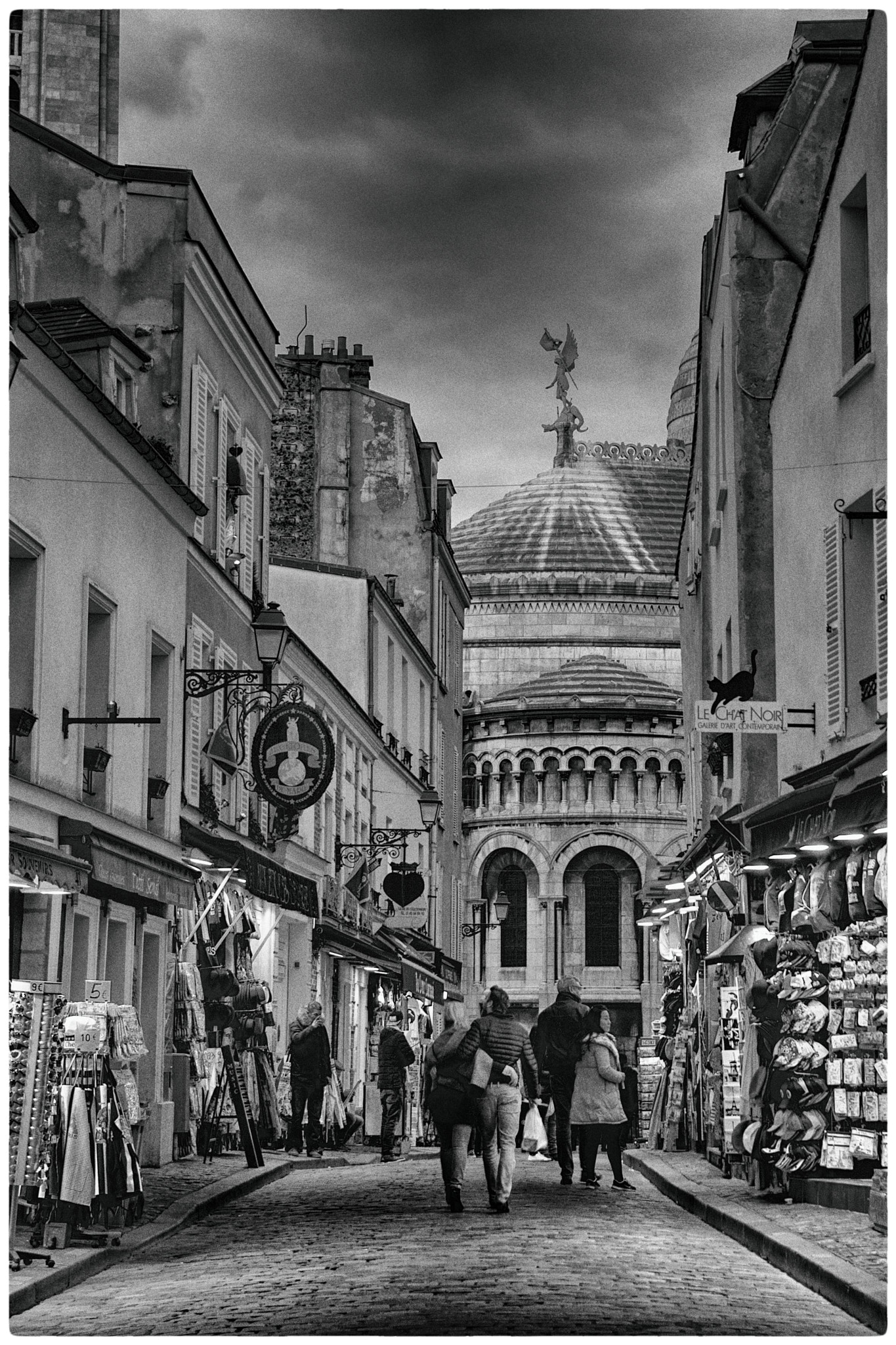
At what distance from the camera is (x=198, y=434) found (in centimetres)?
2312

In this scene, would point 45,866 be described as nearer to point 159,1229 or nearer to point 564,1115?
point 159,1229

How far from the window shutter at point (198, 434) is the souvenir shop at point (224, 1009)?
12.3 ft

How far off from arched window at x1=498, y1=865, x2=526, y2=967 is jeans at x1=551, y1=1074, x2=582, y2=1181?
49.2 m

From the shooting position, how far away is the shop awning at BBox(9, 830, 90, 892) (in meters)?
12.2

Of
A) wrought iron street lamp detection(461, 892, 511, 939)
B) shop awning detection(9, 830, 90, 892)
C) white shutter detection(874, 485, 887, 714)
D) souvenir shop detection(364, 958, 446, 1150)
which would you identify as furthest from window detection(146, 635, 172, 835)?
wrought iron street lamp detection(461, 892, 511, 939)

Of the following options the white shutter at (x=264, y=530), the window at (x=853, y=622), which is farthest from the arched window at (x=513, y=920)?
the window at (x=853, y=622)

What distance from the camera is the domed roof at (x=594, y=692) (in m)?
67.6

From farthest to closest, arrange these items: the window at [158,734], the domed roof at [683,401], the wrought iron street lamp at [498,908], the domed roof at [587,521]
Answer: the domed roof at [683,401] < the domed roof at [587,521] < the wrought iron street lamp at [498,908] < the window at [158,734]

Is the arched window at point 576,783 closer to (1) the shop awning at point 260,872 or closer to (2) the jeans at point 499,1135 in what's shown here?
(1) the shop awning at point 260,872

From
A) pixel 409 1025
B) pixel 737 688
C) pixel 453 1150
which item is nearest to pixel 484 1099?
pixel 453 1150

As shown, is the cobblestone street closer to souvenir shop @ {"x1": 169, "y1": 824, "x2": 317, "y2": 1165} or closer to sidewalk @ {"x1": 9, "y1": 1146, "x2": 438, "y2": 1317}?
sidewalk @ {"x1": 9, "y1": 1146, "x2": 438, "y2": 1317}

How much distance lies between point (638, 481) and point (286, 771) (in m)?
79.7

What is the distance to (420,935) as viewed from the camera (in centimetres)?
4484

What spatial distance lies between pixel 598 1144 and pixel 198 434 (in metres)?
9.52
